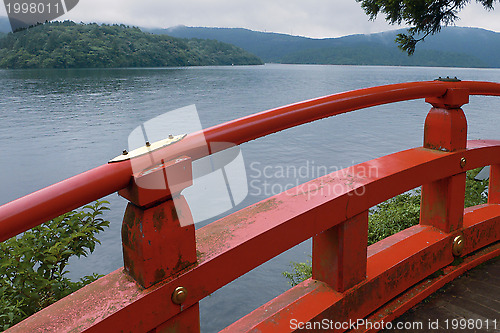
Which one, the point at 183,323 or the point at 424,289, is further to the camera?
the point at 424,289

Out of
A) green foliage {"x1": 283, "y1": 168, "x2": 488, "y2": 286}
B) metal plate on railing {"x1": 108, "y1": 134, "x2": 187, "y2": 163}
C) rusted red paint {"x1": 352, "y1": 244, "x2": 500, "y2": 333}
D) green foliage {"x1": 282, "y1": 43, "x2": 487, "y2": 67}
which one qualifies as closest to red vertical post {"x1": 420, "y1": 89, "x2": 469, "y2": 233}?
rusted red paint {"x1": 352, "y1": 244, "x2": 500, "y2": 333}

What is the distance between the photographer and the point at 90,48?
9000 centimetres

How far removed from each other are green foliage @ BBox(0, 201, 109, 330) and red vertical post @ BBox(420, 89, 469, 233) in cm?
236

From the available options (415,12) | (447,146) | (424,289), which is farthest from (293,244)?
(415,12)

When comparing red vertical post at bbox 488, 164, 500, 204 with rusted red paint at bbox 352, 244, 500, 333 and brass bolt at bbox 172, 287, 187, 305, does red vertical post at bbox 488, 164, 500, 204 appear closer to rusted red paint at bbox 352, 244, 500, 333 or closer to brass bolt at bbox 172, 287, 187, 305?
rusted red paint at bbox 352, 244, 500, 333

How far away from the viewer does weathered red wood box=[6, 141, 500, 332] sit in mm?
1197

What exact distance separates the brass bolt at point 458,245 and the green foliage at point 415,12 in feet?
20.6

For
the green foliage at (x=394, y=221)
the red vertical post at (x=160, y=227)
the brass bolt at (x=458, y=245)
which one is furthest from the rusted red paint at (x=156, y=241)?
the green foliage at (x=394, y=221)

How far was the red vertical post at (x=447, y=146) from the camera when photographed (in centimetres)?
Result: 224

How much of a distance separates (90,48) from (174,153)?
97916mm

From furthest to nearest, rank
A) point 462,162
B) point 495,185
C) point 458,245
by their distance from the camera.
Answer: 1. point 495,185
2. point 458,245
3. point 462,162

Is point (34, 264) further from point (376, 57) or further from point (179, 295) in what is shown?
point (376, 57)

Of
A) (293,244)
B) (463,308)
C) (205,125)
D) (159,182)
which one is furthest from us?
(205,125)

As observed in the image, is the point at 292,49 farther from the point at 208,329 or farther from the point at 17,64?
the point at 208,329
